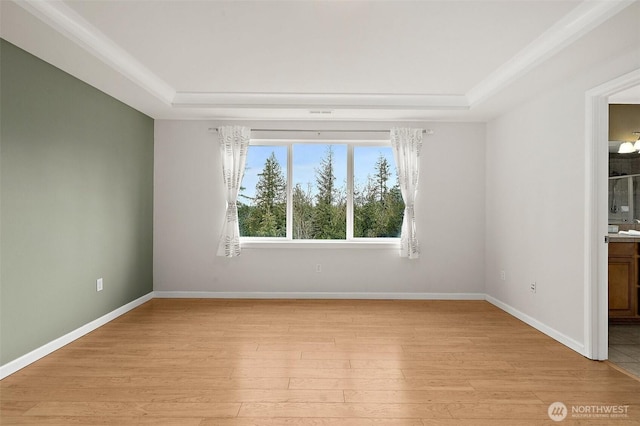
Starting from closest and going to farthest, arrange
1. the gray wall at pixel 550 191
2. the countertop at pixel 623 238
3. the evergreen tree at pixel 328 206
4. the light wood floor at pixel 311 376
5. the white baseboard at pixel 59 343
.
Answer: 1. the light wood floor at pixel 311 376
2. the white baseboard at pixel 59 343
3. the gray wall at pixel 550 191
4. the countertop at pixel 623 238
5. the evergreen tree at pixel 328 206

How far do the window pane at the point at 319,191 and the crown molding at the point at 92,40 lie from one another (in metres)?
2.02

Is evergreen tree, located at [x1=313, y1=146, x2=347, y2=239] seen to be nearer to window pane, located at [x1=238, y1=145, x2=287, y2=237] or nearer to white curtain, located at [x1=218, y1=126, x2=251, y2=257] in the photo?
window pane, located at [x1=238, y1=145, x2=287, y2=237]

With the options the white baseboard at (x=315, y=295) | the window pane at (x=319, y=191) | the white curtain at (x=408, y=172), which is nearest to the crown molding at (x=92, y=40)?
A: the window pane at (x=319, y=191)

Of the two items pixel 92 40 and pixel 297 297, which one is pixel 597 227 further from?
pixel 92 40

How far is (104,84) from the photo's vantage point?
3.73 metres

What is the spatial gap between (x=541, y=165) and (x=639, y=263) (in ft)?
4.83

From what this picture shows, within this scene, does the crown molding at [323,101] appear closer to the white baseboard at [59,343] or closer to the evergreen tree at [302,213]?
Answer: the evergreen tree at [302,213]

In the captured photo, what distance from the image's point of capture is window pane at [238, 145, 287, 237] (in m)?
5.32

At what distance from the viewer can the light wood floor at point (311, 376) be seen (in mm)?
2279

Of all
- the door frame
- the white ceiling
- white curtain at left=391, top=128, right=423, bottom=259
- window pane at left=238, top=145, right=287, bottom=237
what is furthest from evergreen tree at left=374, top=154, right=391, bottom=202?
the door frame

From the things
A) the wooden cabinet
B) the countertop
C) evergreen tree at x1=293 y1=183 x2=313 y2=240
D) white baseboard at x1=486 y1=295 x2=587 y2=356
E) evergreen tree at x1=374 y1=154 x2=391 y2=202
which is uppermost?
evergreen tree at x1=374 y1=154 x2=391 y2=202

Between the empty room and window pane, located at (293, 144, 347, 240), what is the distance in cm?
3

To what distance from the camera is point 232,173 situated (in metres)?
5.07

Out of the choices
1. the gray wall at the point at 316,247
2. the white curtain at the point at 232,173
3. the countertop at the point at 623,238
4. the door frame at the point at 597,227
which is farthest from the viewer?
the gray wall at the point at 316,247
